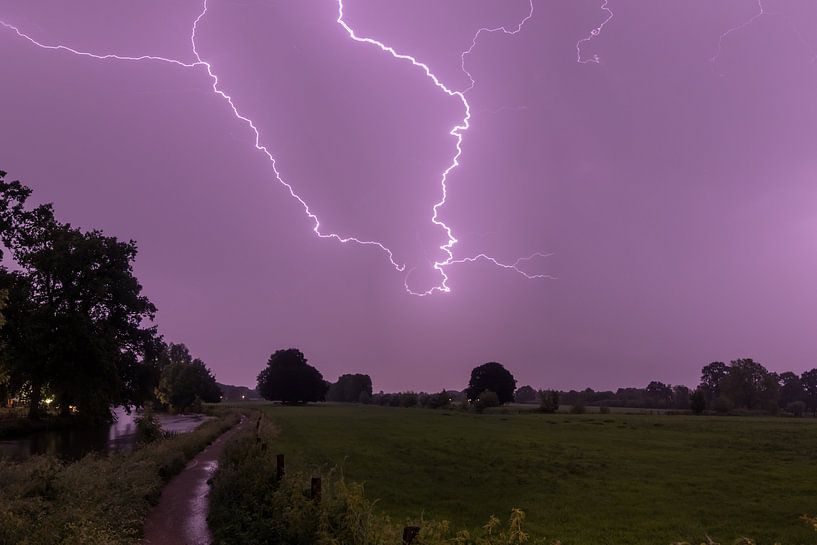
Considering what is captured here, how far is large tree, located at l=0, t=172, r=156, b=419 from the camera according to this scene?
126 ft

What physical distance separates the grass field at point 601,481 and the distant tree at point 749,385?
339 ft

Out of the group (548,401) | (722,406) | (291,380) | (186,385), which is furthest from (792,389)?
(186,385)

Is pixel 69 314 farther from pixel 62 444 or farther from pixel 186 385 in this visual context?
pixel 186 385

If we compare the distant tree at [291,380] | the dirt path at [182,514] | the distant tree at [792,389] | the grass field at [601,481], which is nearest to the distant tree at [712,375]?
the distant tree at [792,389]

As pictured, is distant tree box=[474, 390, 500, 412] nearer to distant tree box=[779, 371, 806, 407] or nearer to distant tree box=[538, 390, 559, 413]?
distant tree box=[538, 390, 559, 413]

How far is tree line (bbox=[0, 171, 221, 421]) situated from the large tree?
7cm

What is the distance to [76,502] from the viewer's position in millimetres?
11586

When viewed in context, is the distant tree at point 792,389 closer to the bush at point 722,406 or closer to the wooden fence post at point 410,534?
the bush at point 722,406

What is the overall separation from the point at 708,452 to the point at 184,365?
10807cm

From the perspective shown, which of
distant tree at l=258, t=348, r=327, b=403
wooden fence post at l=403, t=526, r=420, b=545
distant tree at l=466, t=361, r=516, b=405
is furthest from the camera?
distant tree at l=258, t=348, r=327, b=403

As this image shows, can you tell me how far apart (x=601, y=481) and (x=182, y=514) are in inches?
575

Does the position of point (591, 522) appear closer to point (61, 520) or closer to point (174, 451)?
point (61, 520)

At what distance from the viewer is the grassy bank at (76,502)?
9.05 meters

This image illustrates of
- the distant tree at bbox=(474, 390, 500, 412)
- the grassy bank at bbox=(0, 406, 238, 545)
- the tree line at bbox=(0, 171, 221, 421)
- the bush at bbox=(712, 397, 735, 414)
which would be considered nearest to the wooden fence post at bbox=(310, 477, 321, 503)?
the grassy bank at bbox=(0, 406, 238, 545)
